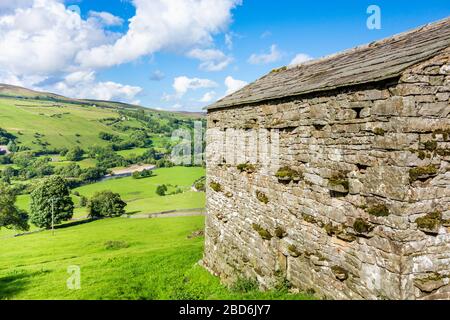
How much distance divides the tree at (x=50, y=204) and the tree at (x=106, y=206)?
3816 millimetres

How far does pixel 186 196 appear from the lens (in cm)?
6053

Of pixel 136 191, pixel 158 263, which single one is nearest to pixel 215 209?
pixel 158 263

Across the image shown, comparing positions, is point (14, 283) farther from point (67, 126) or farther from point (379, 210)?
point (67, 126)

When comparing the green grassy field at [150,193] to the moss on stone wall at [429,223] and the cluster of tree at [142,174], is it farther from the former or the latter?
the moss on stone wall at [429,223]

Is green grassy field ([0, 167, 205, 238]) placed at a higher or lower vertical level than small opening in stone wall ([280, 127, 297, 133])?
lower

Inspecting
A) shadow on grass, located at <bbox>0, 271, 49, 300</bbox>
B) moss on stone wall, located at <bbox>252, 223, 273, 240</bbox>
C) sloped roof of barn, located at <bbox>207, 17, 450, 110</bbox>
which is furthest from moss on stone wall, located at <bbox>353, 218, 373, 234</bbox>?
shadow on grass, located at <bbox>0, 271, 49, 300</bbox>

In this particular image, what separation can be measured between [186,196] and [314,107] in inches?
2132

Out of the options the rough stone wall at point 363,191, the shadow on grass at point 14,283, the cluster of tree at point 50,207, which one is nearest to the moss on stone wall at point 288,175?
the rough stone wall at point 363,191

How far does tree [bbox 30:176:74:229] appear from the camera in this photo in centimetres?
5150

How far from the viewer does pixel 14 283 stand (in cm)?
1797

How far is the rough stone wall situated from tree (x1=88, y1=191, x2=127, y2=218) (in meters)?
50.0

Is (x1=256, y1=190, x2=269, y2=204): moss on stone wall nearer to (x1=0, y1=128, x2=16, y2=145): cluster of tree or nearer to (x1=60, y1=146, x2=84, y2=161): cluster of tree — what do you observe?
(x1=60, y1=146, x2=84, y2=161): cluster of tree

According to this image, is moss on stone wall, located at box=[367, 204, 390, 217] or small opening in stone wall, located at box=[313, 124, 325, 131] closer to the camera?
moss on stone wall, located at box=[367, 204, 390, 217]

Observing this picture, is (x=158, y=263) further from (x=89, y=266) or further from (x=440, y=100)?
(x=440, y=100)
